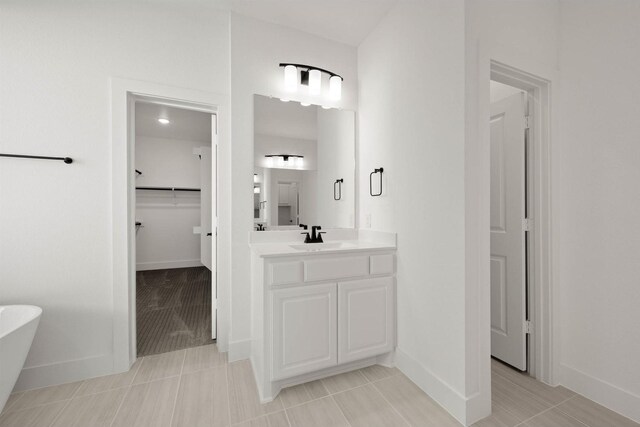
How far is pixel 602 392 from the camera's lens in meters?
1.55

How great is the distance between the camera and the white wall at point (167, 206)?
4.91m

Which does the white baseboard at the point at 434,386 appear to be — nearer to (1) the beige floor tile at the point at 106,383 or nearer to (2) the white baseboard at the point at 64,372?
(1) the beige floor tile at the point at 106,383

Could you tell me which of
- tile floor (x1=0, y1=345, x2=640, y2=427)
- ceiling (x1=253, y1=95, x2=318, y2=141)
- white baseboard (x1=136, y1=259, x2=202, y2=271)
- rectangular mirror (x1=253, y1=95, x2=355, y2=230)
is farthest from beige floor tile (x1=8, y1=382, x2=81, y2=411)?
white baseboard (x1=136, y1=259, x2=202, y2=271)

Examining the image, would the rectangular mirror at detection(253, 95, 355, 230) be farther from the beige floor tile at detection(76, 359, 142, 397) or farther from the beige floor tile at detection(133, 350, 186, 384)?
the beige floor tile at detection(76, 359, 142, 397)

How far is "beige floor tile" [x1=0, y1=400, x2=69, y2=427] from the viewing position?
1405 mm

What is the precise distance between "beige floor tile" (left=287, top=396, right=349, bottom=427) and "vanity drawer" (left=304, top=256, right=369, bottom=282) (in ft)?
2.38

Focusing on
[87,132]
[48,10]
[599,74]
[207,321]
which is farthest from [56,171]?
[599,74]

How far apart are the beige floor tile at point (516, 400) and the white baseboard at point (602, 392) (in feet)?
0.96

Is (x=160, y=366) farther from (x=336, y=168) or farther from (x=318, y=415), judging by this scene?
(x=336, y=168)

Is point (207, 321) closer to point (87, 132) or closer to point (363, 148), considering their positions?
point (87, 132)

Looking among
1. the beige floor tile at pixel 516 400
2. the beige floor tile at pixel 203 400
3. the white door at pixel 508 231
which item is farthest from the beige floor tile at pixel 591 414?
the beige floor tile at pixel 203 400

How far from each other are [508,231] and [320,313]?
1513 millimetres

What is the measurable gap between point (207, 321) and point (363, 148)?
235 centimetres

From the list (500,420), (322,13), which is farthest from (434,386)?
(322,13)
